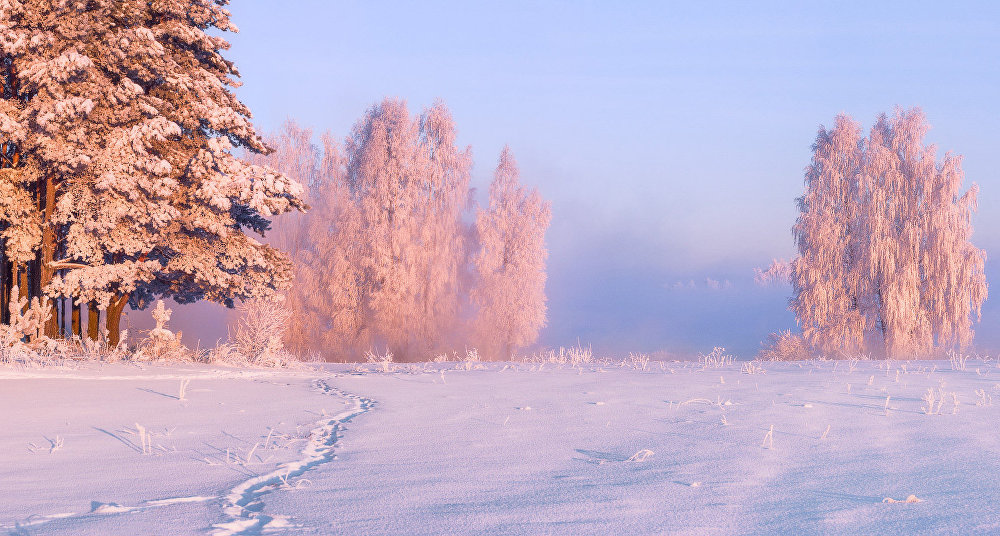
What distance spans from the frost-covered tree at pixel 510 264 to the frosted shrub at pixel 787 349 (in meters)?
9.59

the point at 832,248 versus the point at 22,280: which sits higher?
the point at 832,248

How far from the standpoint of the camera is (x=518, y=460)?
3.49m

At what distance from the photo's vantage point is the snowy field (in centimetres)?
237

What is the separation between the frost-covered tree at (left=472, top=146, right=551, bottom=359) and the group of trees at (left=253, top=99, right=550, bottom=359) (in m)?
0.04

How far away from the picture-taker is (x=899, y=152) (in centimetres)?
2653

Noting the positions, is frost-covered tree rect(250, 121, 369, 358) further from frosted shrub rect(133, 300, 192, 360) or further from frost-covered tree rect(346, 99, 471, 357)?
frosted shrub rect(133, 300, 192, 360)

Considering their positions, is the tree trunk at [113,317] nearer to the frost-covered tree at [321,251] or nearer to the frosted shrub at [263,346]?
the frosted shrub at [263,346]

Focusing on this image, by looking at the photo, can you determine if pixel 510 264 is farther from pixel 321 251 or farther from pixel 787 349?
pixel 787 349

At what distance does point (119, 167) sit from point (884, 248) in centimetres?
2287

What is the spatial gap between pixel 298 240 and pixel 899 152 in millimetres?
24251

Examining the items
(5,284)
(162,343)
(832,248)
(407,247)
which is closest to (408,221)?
(407,247)

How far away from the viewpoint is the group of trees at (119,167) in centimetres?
1237

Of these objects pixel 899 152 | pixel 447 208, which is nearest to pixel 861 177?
pixel 899 152

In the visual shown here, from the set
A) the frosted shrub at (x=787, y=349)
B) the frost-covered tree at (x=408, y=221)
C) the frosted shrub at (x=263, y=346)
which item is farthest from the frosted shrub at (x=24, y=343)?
the frosted shrub at (x=787, y=349)
